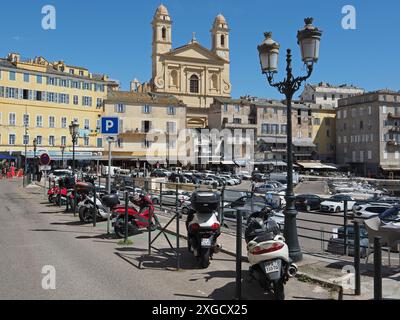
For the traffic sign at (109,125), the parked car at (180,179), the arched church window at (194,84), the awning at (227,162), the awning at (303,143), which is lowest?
the parked car at (180,179)

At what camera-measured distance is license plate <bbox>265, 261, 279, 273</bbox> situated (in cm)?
618

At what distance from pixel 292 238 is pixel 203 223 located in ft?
5.92

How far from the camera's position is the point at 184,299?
21.4 ft

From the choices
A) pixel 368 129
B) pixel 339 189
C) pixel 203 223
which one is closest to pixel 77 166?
pixel 339 189

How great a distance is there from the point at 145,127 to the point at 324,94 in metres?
53.3

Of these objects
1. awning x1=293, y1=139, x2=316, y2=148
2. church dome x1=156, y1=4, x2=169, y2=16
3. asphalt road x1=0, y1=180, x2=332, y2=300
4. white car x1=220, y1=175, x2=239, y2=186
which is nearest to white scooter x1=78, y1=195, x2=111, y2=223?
asphalt road x1=0, y1=180, x2=332, y2=300

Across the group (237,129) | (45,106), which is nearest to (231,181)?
(237,129)

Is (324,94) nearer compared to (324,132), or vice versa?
(324,132)

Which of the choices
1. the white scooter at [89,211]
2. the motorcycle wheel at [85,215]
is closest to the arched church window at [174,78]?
the white scooter at [89,211]

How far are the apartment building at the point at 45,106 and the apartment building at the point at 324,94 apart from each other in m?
56.1

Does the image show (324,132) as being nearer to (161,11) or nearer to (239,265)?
(161,11)

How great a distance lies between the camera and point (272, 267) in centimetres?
620

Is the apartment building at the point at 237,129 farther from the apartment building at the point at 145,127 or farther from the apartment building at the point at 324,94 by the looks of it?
the apartment building at the point at 324,94

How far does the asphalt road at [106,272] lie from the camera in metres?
6.74
